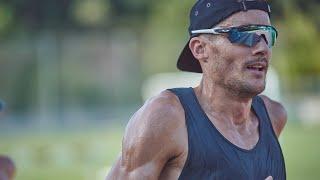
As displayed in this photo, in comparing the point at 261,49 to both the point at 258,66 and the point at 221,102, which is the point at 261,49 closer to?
the point at 258,66

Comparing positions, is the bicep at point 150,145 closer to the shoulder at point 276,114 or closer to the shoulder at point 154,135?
the shoulder at point 154,135

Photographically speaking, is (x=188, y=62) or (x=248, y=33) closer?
(x=248, y=33)

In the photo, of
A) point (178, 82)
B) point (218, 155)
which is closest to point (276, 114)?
point (218, 155)

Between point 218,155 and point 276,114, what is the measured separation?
2.22 feet

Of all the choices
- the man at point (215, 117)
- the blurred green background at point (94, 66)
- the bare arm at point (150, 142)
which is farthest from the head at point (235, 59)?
the blurred green background at point (94, 66)

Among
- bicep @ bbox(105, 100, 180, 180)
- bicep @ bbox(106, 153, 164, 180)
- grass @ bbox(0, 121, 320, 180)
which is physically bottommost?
grass @ bbox(0, 121, 320, 180)

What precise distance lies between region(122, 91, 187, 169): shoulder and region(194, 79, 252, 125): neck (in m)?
0.20

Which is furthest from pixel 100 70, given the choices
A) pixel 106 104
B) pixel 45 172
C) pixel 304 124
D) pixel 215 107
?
pixel 215 107

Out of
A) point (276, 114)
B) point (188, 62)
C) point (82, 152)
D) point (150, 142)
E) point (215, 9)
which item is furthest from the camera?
point (82, 152)

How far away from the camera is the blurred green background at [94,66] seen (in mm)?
28500

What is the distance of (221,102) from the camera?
440 centimetres

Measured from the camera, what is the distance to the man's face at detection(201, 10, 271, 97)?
13.9 ft

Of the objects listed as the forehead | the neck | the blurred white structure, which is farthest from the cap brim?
the blurred white structure

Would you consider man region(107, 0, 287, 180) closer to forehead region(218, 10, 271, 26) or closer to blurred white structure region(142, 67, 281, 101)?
forehead region(218, 10, 271, 26)
